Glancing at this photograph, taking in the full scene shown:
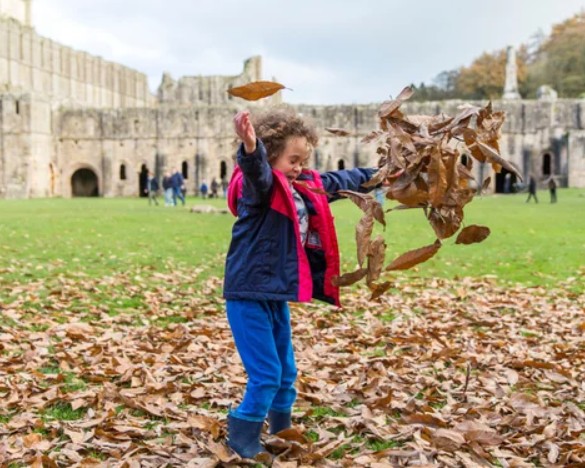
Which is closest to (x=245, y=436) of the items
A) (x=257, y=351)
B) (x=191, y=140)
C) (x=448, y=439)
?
(x=257, y=351)

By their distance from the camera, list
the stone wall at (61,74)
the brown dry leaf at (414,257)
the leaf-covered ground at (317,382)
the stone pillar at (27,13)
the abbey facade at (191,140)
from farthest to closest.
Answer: the stone pillar at (27,13) → the stone wall at (61,74) → the abbey facade at (191,140) → the leaf-covered ground at (317,382) → the brown dry leaf at (414,257)

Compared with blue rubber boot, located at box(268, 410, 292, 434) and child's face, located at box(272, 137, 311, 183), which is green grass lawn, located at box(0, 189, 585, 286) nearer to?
blue rubber boot, located at box(268, 410, 292, 434)

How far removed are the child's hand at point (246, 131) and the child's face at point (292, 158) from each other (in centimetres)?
40

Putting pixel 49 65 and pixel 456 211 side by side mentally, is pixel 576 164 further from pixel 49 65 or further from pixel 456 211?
pixel 456 211

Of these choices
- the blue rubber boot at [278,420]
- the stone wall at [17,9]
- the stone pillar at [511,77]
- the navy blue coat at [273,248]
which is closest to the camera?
the navy blue coat at [273,248]

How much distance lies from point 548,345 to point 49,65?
72.5 m

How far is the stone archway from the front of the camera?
192 feet

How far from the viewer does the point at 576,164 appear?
176 ft

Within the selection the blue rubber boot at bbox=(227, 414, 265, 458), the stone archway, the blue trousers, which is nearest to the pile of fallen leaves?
the blue trousers

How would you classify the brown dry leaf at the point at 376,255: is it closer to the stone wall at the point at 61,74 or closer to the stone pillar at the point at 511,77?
the stone wall at the point at 61,74

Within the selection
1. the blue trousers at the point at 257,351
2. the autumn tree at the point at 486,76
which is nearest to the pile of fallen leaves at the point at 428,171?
the blue trousers at the point at 257,351

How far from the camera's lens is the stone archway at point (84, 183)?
58500 mm

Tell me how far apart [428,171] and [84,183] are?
188 ft

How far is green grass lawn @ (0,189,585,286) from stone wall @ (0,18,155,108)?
126 ft
